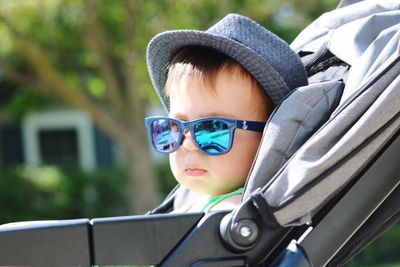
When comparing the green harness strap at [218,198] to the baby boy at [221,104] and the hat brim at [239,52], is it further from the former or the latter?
the hat brim at [239,52]

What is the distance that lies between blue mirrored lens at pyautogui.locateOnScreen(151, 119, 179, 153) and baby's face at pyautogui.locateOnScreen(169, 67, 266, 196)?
1.0 inches

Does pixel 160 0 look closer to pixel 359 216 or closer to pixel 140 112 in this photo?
pixel 140 112

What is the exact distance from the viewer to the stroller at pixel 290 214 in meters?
1.94

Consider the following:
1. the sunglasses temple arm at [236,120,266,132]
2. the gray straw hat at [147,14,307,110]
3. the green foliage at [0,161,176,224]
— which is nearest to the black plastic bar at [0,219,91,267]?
the sunglasses temple arm at [236,120,266,132]

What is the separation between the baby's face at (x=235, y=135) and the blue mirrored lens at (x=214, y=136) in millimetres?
44

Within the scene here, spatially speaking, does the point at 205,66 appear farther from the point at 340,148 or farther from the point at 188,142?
the point at 340,148

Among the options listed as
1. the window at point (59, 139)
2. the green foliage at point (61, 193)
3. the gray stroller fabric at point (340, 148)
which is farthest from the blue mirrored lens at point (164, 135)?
the window at point (59, 139)

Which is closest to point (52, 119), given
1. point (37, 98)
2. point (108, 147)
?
point (108, 147)

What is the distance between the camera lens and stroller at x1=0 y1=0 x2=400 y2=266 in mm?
1942

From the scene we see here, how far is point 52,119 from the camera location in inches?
746

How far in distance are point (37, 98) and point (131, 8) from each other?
138 inches

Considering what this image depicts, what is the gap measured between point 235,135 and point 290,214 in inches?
16.9

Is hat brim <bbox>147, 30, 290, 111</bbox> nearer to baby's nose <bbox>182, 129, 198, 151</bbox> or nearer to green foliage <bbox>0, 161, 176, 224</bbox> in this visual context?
baby's nose <bbox>182, 129, 198, 151</bbox>

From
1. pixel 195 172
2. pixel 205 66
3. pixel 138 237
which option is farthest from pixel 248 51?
pixel 138 237
